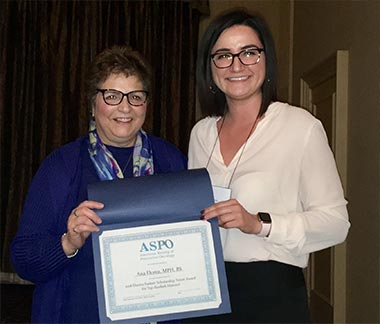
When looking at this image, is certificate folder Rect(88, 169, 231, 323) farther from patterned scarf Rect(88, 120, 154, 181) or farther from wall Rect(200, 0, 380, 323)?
wall Rect(200, 0, 380, 323)

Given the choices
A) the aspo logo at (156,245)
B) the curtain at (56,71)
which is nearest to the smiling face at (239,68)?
the aspo logo at (156,245)

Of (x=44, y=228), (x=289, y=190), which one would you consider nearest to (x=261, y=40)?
(x=289, y=190)

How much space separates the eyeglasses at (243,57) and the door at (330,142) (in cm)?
213

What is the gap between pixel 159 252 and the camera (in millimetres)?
1475

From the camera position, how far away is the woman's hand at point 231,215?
1.42 m

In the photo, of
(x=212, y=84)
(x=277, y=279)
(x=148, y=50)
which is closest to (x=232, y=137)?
(x=212, y=84)

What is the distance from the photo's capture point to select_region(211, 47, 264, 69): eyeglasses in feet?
5.38

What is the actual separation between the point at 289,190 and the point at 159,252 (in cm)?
41

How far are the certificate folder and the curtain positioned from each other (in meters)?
3.82

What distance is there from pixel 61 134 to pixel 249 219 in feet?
13.7

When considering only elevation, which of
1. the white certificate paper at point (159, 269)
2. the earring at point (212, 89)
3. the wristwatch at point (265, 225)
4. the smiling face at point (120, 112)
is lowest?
the white certificate paper at point (159, 269)

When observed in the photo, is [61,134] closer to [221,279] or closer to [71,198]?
[71,198]

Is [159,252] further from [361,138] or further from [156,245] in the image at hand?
[361,138]

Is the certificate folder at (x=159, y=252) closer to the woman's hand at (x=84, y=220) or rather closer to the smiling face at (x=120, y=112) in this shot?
the woman's hand at (x=84, y=220)
